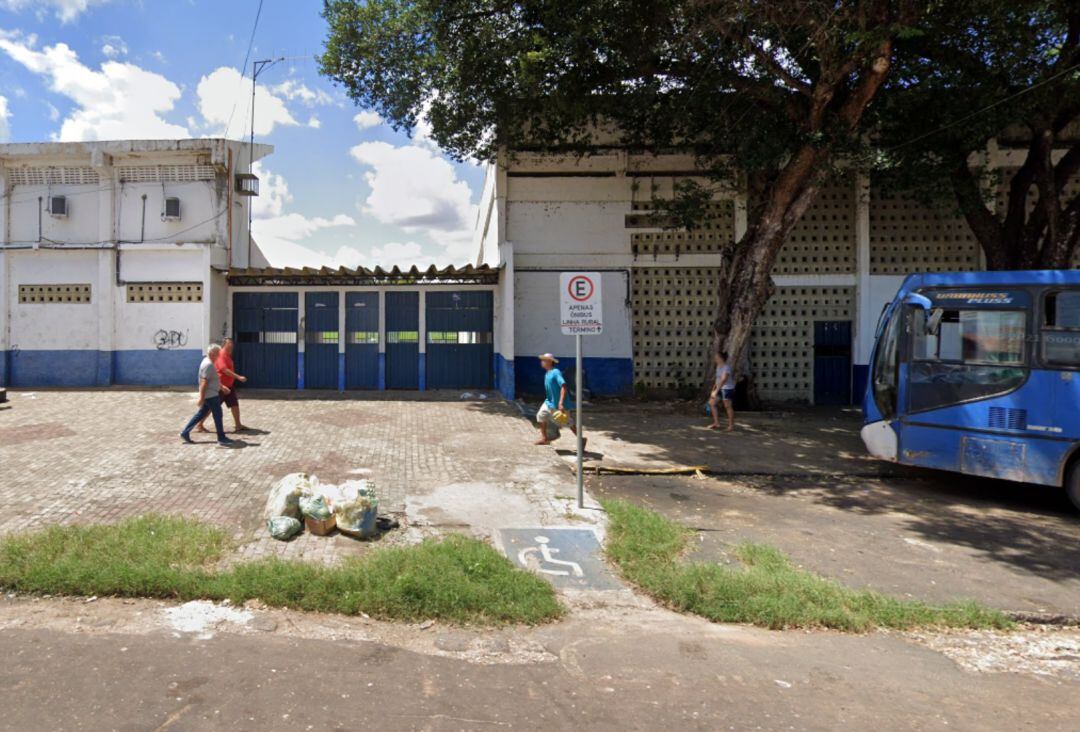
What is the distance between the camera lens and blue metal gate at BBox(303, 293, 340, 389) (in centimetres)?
1602

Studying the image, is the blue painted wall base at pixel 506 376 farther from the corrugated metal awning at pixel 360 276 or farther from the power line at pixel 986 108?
the power line at pixel 986 108

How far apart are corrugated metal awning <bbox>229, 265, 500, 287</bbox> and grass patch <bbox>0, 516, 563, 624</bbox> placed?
409 inches

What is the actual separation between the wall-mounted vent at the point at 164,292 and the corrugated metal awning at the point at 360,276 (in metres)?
0.90

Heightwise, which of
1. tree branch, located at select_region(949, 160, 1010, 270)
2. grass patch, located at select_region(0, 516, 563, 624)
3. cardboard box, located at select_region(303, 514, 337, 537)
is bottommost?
grass patch, located at select_region(0, 516, 563, 624)

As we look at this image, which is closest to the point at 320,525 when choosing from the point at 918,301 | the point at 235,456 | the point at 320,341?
the point at 235,456

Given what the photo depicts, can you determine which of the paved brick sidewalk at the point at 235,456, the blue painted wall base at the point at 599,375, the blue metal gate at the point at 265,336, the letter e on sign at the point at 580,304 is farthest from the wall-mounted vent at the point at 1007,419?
the blue metal gate at the point at 265,336

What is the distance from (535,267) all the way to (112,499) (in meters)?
10.8

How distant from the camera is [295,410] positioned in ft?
41.4

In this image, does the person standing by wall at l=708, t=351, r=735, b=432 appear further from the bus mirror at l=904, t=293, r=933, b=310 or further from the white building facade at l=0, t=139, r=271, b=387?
the white building facade at l=0, t=139, r=271, b=387

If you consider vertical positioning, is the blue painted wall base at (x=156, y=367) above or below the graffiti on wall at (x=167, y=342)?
below

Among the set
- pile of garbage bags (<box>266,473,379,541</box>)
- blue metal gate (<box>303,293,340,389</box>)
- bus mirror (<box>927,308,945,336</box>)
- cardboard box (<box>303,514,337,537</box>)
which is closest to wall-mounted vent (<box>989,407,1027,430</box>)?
bus mirror (<box>927,308,945,336</box>)

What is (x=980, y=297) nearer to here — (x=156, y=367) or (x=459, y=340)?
(x=459, y=340)

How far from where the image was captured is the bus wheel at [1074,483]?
278 inches

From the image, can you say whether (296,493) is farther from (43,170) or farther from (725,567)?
(43,170)
